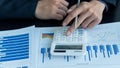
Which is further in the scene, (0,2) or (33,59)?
(0,2)


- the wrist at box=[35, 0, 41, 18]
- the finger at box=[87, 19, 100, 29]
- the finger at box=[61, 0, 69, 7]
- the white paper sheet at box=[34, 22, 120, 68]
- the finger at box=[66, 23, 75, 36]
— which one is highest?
the finger at box=[61, 0, 69, 7]

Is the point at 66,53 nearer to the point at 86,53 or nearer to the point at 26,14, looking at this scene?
the point at 86,53

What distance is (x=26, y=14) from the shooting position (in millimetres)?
917

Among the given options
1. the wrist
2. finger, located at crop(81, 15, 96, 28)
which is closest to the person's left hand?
finger, located at crop(81, 15, 96, 28)

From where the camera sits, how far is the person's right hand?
3.01 feet

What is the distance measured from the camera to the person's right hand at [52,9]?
0.92 m

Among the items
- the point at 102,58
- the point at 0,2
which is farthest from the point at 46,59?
the point at 0,2

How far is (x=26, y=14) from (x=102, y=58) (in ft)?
1.07

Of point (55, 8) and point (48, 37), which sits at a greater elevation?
point (55, 8)

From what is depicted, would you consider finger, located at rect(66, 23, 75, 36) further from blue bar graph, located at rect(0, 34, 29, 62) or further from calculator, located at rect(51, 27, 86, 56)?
blue bar graph, located at rect(0, 34, 29, 62)

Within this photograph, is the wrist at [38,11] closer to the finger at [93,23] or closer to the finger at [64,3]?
the finger at [64,3]

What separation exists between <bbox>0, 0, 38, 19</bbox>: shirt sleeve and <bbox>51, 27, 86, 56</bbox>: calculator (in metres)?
0.14

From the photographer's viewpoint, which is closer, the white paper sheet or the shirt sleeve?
the white paper sheet

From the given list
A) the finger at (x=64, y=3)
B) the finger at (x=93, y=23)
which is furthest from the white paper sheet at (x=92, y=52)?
the finger at (x=64, y=3)
